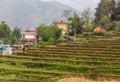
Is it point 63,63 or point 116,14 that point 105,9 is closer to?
point 116,14

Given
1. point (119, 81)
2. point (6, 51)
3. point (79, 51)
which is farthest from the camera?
point (6, 51)

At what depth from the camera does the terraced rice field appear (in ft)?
68.1

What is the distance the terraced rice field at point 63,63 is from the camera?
2075 centimetres

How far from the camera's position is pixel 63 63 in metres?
24.4

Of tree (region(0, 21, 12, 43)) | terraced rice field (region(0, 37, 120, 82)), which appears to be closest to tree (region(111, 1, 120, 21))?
tree (region(0, 21, 12, 43))

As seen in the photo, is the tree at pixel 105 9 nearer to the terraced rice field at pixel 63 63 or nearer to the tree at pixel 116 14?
the tree at pixel 116 14

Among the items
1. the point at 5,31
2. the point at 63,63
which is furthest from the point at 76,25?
the point at 63,63

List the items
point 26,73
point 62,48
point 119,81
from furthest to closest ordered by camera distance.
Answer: point 62,48, point 26,73, point 119,81

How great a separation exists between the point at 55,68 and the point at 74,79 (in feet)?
12.6

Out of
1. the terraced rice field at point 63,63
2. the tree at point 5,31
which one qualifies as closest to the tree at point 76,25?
the tree at point 5,31

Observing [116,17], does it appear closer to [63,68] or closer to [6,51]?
[6,51]

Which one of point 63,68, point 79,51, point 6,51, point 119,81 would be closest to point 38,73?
point 63,68

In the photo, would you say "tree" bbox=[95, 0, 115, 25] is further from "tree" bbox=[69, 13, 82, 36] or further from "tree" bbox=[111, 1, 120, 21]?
"tree" bbox=[69, 13, 82, 36]

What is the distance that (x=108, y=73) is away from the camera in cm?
2158
